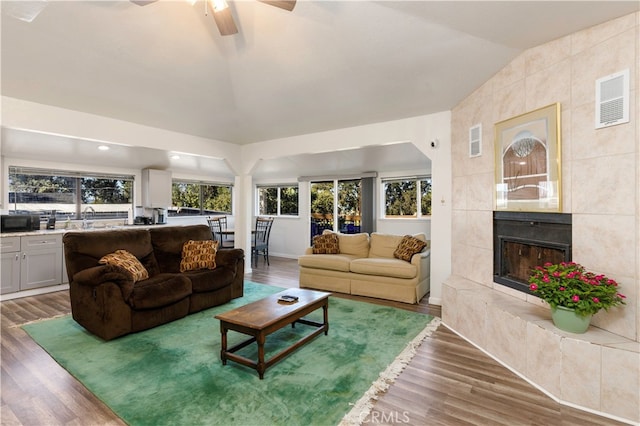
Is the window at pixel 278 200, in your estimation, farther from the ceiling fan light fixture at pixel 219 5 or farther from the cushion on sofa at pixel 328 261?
the ceiling fan light fixture at pixel 219 5

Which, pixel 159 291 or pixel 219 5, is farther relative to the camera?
pixel 159 291

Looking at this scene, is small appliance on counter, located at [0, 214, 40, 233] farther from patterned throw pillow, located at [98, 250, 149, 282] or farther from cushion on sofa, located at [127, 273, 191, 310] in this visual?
cushion on sofa, located at [127, 273, 191, 310]

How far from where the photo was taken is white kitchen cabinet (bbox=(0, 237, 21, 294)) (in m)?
4.16

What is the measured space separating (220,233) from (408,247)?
4.18 meters

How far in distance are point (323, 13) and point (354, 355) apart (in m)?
2.91

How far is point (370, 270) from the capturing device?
4.28 meters

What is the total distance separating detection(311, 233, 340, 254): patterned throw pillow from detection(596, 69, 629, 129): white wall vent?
3620 millimetres

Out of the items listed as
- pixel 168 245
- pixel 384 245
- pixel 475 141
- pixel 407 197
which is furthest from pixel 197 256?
pixel 407 197

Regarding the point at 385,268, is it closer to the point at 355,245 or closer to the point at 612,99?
the point at 355,245

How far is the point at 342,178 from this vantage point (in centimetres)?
706

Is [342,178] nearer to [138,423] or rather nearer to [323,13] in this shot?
[323,13]

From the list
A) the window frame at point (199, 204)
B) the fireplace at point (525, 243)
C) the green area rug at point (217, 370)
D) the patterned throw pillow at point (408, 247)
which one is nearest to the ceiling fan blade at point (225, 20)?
the green area rug at point (217, 370)

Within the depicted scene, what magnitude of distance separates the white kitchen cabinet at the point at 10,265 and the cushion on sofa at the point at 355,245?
15.1ft

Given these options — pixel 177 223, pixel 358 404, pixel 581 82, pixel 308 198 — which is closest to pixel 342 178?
pixel 308 198
